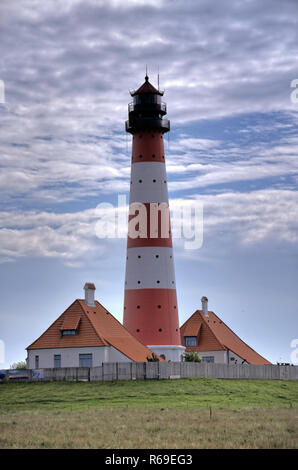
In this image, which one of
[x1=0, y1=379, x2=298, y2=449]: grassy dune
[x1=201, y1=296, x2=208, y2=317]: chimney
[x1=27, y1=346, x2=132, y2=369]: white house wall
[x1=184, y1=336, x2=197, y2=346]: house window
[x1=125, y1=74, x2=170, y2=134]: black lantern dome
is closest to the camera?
[x1=0, y1=379, x2=298, y2=449]: grassy dune

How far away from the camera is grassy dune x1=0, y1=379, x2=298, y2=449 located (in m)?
30.0

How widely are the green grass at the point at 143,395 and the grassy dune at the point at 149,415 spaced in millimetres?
62

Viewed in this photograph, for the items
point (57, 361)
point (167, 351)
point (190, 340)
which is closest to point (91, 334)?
point (57, 361)

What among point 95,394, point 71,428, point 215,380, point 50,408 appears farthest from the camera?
point 215,380

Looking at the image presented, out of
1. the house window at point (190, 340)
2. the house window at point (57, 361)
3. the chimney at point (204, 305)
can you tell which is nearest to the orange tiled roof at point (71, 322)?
the house window at point (57, 361)

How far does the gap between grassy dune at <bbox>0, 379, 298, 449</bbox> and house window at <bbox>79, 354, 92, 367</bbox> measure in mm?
5800

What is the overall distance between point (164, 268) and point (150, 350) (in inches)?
293

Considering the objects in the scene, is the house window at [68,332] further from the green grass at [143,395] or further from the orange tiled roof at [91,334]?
the green grass at [143,395]

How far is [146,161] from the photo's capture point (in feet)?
229

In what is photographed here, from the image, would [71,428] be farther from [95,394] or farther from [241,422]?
[95,394]

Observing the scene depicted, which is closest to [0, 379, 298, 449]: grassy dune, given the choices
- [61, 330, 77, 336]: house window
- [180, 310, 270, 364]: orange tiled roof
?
[61, 330, 77, 336]: house window

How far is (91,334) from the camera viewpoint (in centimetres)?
6397

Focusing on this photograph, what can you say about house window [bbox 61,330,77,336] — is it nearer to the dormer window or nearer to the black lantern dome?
the dormer window
